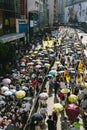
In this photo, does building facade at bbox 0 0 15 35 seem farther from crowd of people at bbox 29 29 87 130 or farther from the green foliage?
crowd of people at bbox 29 29 87 130

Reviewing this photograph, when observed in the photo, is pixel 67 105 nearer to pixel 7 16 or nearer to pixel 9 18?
pixel 7 16

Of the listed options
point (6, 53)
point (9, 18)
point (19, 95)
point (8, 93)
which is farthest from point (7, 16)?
point (19, 95)

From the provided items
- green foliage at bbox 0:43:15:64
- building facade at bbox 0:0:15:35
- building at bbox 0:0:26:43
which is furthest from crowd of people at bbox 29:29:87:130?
building facade at bbox 0:0:15:35

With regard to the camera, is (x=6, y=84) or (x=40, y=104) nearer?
(x=40, y=104)

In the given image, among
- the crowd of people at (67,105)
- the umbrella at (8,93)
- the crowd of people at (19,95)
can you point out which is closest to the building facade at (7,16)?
the crowd of people at (19,95)

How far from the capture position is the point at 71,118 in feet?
62.2

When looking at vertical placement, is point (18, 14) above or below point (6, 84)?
above

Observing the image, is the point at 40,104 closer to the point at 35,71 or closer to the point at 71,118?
the point at 71,118

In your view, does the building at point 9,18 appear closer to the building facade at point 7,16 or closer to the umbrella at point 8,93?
the building facade at point 7,16

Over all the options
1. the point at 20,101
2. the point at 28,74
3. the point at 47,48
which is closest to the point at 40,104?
the point at 20,101

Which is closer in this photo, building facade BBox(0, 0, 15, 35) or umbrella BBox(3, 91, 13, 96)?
umbrella BBox(3, 91, 13, 96)

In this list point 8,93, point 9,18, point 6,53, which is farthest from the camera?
point 9,18

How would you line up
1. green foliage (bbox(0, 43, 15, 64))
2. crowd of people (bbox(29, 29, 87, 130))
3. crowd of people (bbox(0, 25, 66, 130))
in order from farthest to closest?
green foliage (bbox(0, 43, 15, 64))
crowd of people (bbox(29, 29, 87, 130))
crowd of people (bbox(0, 25, 66, 130))

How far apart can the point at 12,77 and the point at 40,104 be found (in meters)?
6.04
